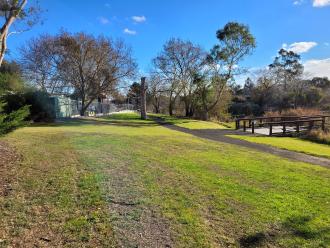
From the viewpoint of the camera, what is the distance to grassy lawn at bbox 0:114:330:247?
3768mm

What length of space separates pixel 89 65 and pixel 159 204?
28.1 metres

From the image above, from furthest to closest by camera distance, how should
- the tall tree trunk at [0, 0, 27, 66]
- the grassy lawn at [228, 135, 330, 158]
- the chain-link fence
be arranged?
the chain-link fence, the grassy lawn at [228, 135, 330, 158], the tall tree trunk at [0, 0, 27, 66]

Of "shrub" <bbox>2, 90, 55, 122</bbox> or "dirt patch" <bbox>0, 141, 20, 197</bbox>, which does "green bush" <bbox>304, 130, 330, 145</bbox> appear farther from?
"shrub" <bbox>2, 90, 55, 122</bbox>

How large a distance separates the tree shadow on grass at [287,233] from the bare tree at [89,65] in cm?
2790

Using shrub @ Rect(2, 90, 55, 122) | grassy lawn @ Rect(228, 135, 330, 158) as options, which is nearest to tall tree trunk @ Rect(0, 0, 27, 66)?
shrub @ Rect(2, 90, 55, 122)

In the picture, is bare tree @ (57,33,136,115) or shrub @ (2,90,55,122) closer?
shrub @ (2,90,55,122)

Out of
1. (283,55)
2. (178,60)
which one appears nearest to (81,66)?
(178,60)

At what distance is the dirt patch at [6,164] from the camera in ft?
16.6

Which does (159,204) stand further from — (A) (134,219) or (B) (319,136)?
(B) (319,136)

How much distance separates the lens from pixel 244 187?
19.4 feet

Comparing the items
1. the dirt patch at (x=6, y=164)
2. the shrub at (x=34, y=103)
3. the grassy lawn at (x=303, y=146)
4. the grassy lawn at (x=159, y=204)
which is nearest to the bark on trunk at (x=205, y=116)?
the shrub at (x=34, y=103)

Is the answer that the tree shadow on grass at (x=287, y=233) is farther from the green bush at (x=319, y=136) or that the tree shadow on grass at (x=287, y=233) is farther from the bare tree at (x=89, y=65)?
the bare tree at (x=89, y=65)

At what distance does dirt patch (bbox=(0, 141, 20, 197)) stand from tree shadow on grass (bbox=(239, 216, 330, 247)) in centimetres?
370

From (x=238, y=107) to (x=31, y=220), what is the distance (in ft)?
163
